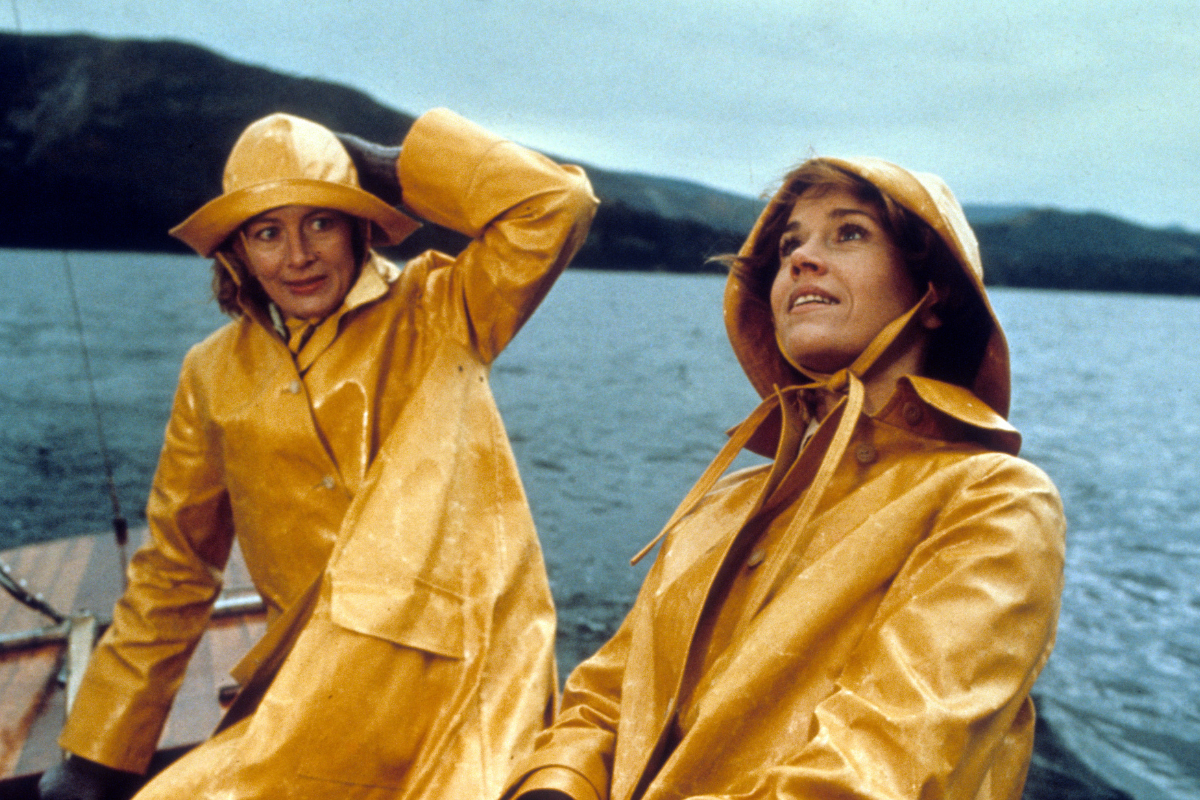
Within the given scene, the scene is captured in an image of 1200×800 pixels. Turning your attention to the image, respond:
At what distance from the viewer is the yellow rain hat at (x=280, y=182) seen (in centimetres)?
236

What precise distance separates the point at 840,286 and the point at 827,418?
0.87 feet

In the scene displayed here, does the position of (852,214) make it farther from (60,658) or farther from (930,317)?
(60,658)

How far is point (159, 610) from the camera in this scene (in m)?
2.68

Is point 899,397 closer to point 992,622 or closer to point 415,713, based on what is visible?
point 992,622

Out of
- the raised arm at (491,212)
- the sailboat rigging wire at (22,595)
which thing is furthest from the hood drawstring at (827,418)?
the sailboat rigging wire at (22,595)

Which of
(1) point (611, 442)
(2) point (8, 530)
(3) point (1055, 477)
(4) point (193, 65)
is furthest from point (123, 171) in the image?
(3) point (1055, 477)

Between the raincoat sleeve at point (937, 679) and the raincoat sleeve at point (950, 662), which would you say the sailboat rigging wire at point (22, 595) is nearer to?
the raincoat sleeve at point (937, 679)

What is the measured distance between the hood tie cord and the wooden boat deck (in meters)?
2.30

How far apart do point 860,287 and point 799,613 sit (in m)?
0.61

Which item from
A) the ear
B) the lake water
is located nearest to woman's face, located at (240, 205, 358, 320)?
the lake water

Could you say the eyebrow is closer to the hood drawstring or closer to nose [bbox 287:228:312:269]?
the hood drawstring

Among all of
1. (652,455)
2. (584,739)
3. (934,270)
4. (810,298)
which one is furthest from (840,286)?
(652,455)

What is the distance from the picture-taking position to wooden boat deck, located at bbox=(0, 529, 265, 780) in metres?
3.13

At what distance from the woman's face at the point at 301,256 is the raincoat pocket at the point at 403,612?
77 cm
